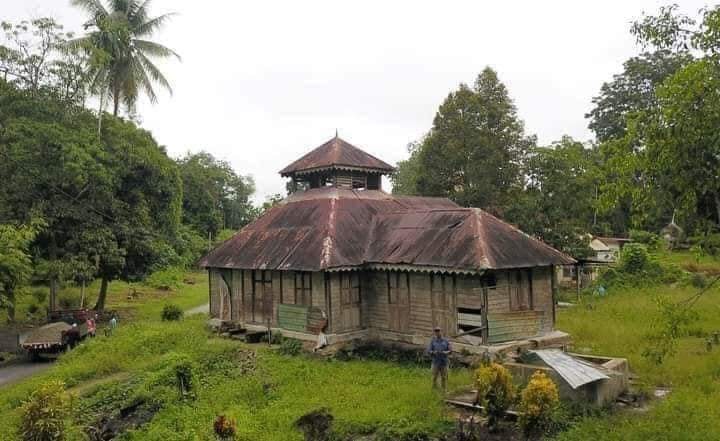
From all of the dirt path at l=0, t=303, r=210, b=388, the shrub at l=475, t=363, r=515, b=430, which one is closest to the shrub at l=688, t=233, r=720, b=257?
the shrub at l=475, t=363, r=515, b=430

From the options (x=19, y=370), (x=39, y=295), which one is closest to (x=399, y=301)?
(x=19, y=370)

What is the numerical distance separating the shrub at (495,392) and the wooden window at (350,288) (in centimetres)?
758

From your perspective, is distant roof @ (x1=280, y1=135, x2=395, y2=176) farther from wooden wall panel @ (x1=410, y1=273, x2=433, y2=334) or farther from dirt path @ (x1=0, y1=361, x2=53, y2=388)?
dirt path @ (x1=0, y1=361, x2=53, y2=388)

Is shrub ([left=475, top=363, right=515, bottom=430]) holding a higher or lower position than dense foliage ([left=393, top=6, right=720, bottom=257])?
lower

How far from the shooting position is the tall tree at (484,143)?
3173cm

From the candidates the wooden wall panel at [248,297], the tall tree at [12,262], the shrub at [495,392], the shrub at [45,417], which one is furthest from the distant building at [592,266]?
the tall tree at [12,262]

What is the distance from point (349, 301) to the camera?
61.5 ft

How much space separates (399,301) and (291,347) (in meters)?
3.89

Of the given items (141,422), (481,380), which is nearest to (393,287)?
(481,380)

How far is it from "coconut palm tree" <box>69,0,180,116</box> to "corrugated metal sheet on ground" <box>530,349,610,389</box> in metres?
25.6

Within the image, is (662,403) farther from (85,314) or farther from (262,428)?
(85,314)

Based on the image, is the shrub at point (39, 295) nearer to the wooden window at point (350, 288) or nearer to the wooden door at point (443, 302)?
the wooden window at point (350, 288)

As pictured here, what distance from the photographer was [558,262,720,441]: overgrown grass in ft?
36.0

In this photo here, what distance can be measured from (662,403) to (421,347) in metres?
6.94
